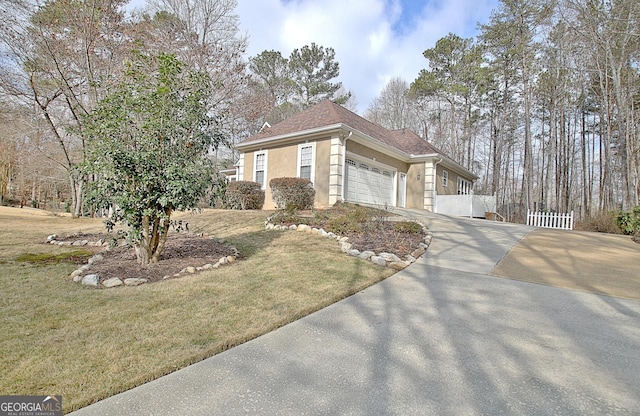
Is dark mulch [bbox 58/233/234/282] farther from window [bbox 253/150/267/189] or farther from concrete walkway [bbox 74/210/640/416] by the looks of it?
window [bbox 253/150/267/189]

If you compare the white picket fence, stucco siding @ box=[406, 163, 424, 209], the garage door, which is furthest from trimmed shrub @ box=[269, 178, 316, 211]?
the white picket fence

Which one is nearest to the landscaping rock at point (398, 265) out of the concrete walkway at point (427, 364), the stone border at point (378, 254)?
the stone border at point (378, 254)

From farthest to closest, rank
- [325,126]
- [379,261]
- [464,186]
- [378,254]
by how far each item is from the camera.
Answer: [464,186] < [325,126] < [378,254] < [379,261]

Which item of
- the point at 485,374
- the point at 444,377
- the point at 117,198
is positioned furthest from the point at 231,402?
the point at 117,198

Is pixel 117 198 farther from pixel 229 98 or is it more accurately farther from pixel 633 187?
pixel 633 187

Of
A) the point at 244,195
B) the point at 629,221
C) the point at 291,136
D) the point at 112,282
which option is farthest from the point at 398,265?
the point at 629,221

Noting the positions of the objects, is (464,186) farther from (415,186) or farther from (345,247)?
(345,247)

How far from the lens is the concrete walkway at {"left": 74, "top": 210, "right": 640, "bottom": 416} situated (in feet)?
5.97

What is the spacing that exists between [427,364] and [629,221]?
12.6 meters

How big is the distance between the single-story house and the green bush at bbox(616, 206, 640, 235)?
6537 mm

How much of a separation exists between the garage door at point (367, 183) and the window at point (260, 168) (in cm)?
396

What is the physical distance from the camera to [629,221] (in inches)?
403

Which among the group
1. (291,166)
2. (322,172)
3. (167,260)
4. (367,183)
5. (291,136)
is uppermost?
(291,136)

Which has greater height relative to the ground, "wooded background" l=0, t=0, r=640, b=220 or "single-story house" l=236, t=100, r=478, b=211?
"wooded background" l=0, t=0, r=640, b=220
